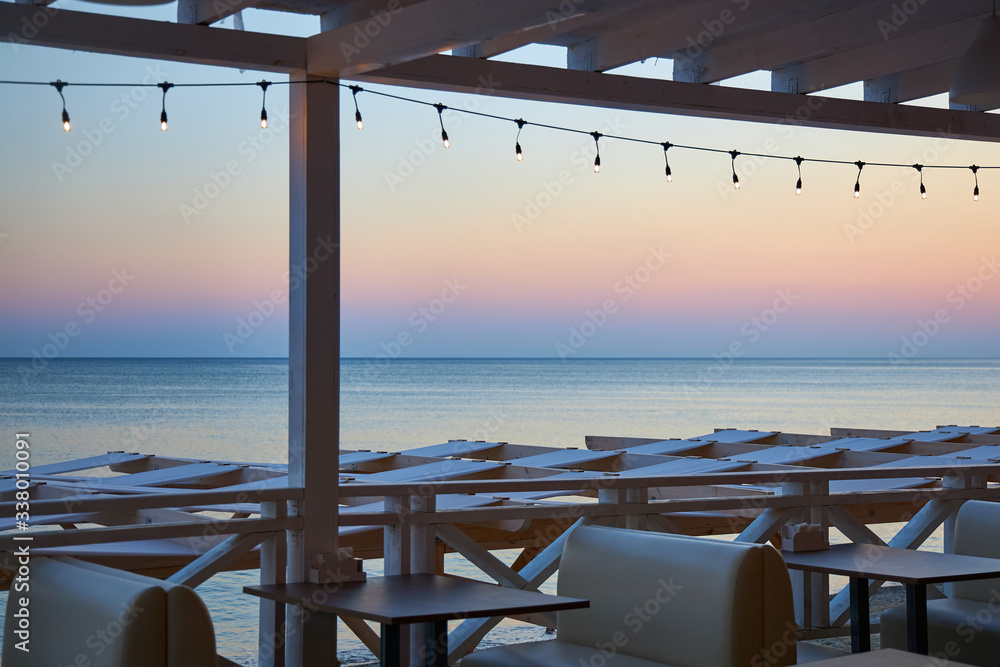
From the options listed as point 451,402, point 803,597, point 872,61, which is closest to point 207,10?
point 872,61

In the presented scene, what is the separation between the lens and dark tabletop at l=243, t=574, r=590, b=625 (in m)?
3.03

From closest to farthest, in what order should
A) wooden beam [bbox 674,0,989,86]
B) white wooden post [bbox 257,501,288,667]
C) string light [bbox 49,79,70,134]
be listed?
string light [bbox 49,79,70,134]
white wooden post [bbox 257,501,288,667]
wooden beam [bbox 674,0,989,86]

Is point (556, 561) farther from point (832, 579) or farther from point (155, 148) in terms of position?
point (155, 148)

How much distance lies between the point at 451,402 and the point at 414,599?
3602 centimetres

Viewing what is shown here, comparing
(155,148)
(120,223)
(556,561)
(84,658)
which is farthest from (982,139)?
(120,223)

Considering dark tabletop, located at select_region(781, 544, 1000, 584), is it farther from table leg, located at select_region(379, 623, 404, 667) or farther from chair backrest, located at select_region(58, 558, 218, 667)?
chair backrest, located at select_region(58, 558, 218, 667)

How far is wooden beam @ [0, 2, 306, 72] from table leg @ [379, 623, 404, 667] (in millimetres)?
1840

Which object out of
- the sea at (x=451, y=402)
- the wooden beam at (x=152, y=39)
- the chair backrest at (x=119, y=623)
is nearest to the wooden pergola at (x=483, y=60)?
the wooden beam at (x=152, y=39)

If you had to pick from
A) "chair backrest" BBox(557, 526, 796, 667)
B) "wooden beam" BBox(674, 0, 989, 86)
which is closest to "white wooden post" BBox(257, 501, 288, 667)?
"chair backrest" BBox(557, 526, 796, 667)

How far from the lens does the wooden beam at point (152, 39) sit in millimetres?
3330

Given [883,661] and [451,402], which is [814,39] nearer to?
[883,661]

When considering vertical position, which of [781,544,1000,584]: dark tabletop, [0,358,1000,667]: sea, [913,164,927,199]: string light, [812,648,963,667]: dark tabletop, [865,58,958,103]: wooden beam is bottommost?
[0,358,1000,667]: sea

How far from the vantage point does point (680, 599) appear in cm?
323

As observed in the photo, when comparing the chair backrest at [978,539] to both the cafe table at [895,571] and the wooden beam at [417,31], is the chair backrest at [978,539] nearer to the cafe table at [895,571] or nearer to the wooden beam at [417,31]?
the cafe table at [895,571]
